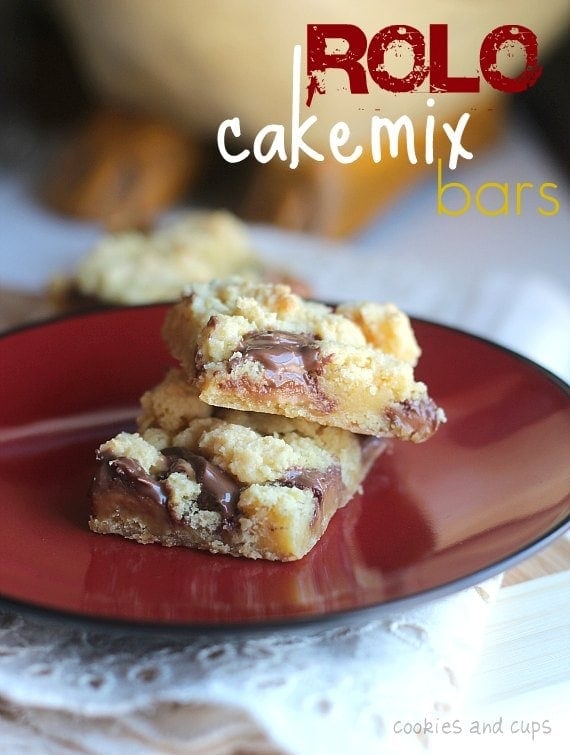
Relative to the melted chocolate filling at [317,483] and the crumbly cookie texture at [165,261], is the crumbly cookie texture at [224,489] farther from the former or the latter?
the crumbly cookie texture at [165,261]

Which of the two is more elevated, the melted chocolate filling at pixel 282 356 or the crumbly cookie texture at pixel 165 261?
the melted chocolate filling at pixel 282 356

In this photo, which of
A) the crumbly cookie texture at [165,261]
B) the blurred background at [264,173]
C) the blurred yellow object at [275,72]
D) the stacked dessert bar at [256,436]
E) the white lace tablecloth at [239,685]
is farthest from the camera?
the blurred yellow object at [275,72]

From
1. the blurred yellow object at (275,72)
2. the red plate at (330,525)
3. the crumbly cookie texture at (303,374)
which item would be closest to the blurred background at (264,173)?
the blurred yellow object at (275,72)

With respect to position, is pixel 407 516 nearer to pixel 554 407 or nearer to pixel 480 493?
pixel 480 493

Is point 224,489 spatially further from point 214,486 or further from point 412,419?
point 412,419

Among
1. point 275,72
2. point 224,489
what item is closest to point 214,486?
point 224,489

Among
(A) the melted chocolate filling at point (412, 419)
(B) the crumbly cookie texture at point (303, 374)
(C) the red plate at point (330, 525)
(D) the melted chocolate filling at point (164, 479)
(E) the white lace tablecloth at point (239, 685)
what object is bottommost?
(E) the white lace tablecloth at point (239, 685)
